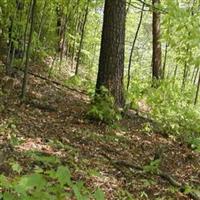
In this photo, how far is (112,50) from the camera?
7.83 metres

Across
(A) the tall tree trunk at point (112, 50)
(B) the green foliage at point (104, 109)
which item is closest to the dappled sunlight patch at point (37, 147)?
(B) the green foliage at point (104, 109)

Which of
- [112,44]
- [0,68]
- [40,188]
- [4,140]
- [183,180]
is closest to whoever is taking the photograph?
[40,188]

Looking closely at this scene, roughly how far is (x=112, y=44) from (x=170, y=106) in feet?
6.96

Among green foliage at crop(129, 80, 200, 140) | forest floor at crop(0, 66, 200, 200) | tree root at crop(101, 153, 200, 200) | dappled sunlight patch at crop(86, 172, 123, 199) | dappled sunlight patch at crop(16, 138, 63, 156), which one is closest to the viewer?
dappled sunlight patch at crop(86, 172, 123, 199)

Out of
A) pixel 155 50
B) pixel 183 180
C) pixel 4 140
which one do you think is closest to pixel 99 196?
pixel 4 140

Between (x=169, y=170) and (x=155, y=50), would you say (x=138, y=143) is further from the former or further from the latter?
(x=155, y=50)

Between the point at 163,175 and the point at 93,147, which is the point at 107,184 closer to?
the point at 163,175

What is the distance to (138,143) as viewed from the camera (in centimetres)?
704

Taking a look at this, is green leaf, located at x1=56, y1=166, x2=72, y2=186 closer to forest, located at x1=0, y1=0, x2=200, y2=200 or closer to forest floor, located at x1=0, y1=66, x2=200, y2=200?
forest, located at x1=0, y1=0, x2=200, y2=200

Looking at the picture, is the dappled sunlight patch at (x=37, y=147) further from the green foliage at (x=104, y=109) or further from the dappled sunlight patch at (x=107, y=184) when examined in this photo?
the green foliage at (x=104, y=109)

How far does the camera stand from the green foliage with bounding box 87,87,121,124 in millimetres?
7332

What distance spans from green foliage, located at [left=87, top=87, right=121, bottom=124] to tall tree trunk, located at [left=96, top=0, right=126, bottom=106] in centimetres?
37

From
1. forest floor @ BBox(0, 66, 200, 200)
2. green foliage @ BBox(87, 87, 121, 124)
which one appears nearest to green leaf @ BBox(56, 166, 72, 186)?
forest floor @ BBox(0, 66, 200, 200)

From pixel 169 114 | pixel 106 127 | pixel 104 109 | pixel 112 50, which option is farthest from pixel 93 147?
pixel 169 114
